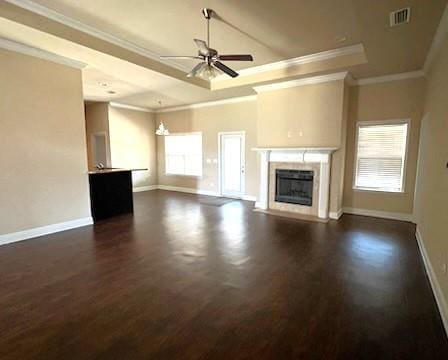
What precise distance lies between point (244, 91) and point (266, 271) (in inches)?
191

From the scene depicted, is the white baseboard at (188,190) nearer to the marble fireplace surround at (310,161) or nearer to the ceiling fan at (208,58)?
the marble fireplace surround at (310,161)

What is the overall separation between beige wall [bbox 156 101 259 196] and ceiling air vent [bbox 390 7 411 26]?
4.14 m

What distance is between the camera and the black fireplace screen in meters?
5.72

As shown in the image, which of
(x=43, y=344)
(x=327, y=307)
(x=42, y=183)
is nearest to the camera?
(x=43, y=344)

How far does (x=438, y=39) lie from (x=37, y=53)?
6217 millimetres

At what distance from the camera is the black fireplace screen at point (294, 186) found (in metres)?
5.72

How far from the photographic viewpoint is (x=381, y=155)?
541cm

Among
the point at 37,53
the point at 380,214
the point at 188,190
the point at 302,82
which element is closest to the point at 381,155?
the point at 380,214

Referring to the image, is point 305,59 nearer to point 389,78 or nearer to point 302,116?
point 302,116

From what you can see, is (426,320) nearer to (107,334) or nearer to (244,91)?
(107,334)

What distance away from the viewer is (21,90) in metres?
3.97

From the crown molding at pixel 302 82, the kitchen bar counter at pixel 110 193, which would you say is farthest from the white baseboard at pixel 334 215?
the kitchen bar counter at pixel 110 193

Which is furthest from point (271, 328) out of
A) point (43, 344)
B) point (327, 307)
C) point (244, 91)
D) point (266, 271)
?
point (244, 91)

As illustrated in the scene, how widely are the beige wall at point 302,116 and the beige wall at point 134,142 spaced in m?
5.04
